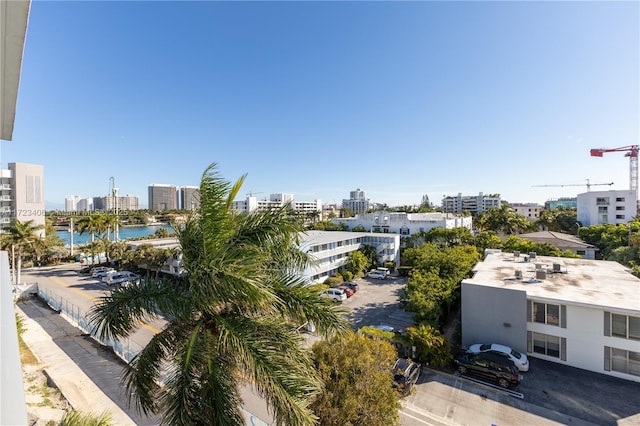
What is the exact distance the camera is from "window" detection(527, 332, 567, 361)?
1311cm

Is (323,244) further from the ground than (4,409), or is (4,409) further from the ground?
(4,409)

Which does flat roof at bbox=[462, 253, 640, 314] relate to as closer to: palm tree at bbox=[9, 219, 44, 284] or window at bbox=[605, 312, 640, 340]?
window at bbox=[605, 312, 640, 340]

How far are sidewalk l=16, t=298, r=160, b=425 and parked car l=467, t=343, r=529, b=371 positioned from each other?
13.0m

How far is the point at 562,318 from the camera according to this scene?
42.5 ft

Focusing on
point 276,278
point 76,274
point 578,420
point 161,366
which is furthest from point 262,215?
point 76,274

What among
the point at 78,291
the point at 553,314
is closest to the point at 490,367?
the point at 553,314

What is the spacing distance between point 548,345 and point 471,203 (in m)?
107

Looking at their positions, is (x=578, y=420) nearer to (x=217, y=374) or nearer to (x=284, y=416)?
(x=284, y=416)

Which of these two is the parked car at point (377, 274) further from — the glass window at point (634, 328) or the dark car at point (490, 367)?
the glass window at point (634, 328)

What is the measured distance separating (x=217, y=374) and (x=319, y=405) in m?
3.87

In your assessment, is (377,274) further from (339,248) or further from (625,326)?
(625,326)

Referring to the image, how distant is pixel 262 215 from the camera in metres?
4.86

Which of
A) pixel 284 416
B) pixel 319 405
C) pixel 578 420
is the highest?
pixel 284 416

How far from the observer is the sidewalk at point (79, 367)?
9227 millimetres
